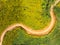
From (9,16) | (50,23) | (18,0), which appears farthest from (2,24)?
(50,23)

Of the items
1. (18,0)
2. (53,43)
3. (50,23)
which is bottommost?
(53,43)

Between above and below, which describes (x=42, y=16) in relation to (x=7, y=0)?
below

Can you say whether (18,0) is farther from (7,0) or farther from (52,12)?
(52,12)

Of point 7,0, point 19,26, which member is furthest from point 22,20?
point 7,0

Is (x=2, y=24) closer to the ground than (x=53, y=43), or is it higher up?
higher up

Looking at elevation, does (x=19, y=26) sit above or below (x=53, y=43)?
above

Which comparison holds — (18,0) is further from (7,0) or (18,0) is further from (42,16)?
(42,16)

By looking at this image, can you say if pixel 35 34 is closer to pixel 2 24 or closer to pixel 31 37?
pixel 31 37
